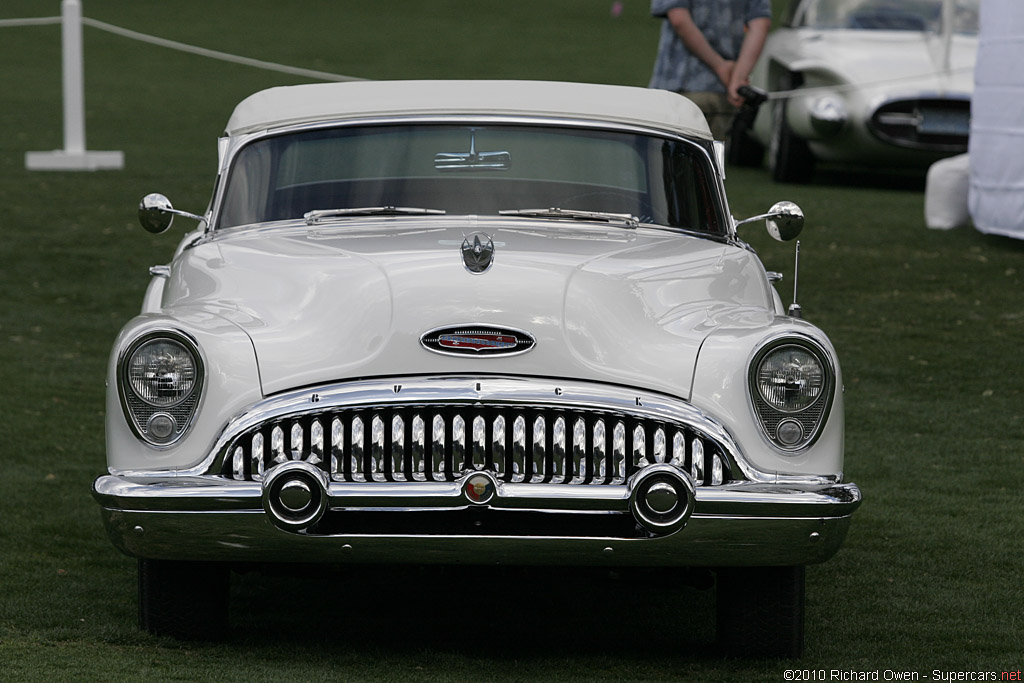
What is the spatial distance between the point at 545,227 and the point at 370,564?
51.0 inches

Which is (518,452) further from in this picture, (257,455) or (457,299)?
(257,455)

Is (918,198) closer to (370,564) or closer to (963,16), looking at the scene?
(963,16)

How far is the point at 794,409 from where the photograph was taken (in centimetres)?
378

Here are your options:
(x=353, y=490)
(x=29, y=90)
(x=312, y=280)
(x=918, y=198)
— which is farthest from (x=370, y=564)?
(x=29, y=90)

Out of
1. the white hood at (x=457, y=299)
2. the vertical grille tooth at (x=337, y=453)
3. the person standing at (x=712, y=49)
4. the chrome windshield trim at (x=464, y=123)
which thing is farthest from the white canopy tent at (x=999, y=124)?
the vertical grille tooth at (x=337, y=453)

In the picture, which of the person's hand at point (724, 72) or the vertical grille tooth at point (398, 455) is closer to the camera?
the vertical grille tooth at point (398, 455)

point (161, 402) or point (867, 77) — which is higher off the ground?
point (867, 77)

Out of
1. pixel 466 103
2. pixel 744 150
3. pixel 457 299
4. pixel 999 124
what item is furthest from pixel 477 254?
pixel 744 150

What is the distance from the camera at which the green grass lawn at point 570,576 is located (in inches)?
157

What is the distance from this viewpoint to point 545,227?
4.61m

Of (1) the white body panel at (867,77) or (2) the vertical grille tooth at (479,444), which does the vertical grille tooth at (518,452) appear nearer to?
(2) the vertical grille tooth at (479,444)

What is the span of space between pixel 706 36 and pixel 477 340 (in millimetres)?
4948

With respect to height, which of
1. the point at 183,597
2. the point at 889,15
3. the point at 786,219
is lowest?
the point at 183,597

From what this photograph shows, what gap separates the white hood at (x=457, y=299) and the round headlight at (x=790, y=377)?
180mm
